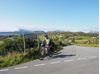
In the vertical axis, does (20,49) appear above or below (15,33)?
below

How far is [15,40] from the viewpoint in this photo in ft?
61.3

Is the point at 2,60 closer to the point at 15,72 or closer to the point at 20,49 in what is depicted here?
the point at 15,72

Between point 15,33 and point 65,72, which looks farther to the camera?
point 15,33

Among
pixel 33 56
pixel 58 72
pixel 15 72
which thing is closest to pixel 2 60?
pixel 33 56

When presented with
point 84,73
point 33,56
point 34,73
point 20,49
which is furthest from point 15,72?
point 20,49

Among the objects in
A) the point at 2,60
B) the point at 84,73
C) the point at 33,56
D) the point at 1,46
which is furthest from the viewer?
the point at 1,46

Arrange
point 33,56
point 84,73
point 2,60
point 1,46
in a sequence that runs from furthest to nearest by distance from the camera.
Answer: point 1,46 → point 33,56 → point 2,60 → point 84,73

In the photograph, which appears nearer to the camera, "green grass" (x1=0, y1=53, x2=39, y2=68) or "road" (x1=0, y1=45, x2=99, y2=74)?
"road" (x1=0, y1=45, x2=99, y2=74)

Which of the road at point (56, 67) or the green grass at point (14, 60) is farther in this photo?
the green grass at point (14, 60)

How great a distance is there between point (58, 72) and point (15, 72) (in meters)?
1.99

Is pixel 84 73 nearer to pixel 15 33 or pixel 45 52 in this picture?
pixel 45 52

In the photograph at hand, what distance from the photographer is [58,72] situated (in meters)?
9.63

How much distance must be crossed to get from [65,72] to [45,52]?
6.05m

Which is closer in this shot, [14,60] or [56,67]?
[56,67]
